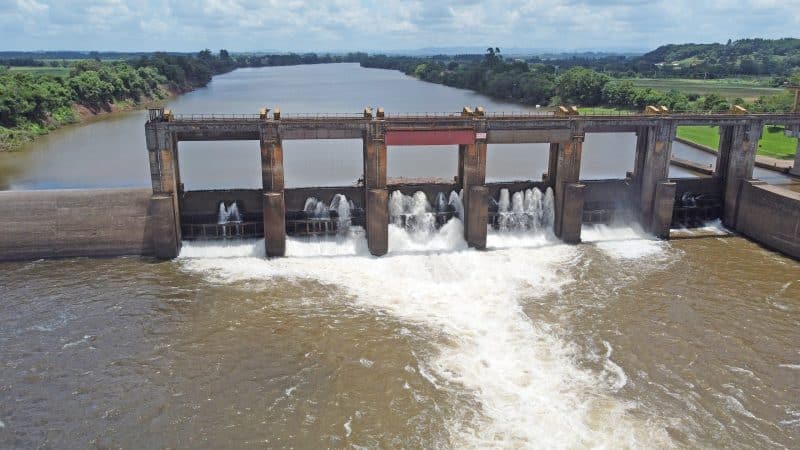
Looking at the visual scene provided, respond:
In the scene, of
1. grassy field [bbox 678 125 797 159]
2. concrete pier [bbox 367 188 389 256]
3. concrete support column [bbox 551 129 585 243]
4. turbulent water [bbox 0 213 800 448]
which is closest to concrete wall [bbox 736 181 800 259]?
turbulent water [bbox 0 213 800 448]

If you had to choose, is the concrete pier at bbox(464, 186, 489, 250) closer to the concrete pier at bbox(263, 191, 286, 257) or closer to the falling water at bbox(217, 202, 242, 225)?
the concrete pier at bbox(263, 191, 286, 257)

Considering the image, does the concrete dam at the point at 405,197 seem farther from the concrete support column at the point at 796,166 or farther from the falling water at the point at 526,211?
the concrete support column at the point at 796,166

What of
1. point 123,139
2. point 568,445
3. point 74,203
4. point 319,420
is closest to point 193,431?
point 319,420

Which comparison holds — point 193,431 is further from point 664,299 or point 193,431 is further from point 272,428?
point 664,299

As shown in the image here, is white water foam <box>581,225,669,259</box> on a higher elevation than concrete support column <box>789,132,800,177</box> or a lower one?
lower

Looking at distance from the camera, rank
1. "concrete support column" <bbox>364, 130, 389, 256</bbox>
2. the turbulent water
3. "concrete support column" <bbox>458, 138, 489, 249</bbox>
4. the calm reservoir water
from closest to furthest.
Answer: the turbulent water < "concrete support column" <bbox>364, 130, 389, 256</bbox> < "concrete support column" <bbox>458, 138, 489, 249</bbox> < the calm reservoir water

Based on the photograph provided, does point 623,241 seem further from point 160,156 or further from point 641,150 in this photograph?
point 160,156
